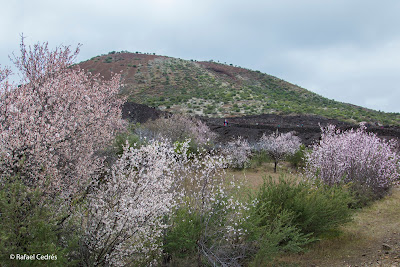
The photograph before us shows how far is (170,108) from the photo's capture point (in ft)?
140

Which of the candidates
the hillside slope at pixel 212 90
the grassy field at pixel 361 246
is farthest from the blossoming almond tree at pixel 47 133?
the hillside slope at pixel 212 90

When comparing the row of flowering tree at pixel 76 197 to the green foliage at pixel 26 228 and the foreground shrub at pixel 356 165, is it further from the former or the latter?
the foreground shrub at pixel 356 165

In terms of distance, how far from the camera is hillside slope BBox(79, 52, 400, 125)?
4550 cm

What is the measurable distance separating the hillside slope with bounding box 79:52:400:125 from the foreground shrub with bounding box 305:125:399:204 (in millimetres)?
31718

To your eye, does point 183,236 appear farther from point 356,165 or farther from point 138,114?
point 138,114

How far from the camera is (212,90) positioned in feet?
185

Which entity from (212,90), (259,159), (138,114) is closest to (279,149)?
(259,159)

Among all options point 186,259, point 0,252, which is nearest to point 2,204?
point 0,252

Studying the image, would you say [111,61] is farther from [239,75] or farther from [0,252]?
[0,252]

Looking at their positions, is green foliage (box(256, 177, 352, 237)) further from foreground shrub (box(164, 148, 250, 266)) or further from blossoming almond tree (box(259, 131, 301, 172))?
blossoming almond tree (box(259, 131, 301, 172))

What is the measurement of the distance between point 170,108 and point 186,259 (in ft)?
127

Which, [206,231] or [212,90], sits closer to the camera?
[206,231]

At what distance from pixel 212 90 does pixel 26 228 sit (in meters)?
53.9

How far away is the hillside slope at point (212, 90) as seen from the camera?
1791 inches
